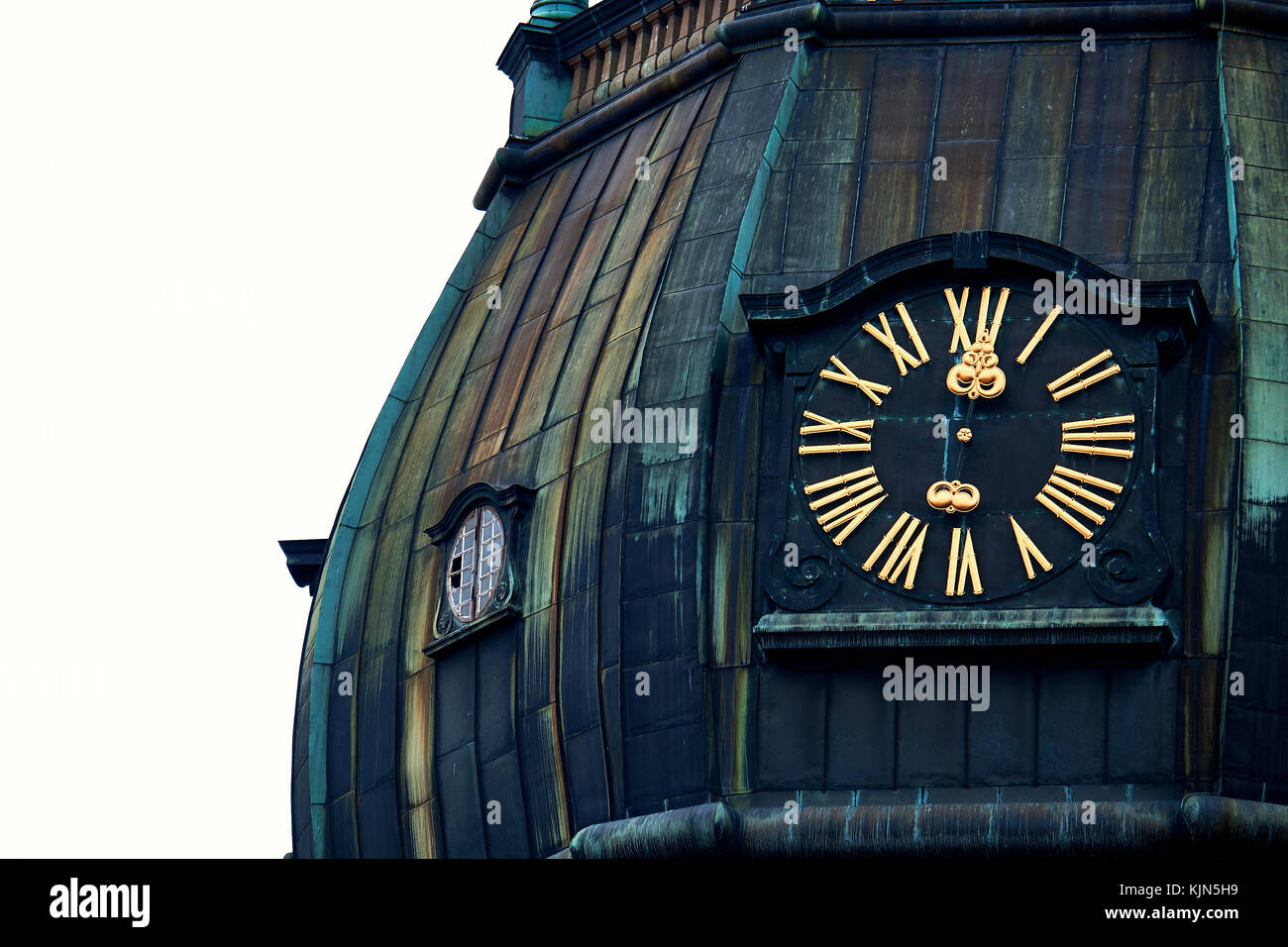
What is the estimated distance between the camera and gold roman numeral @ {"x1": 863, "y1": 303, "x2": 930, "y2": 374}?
31500 mm

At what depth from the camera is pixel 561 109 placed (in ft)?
124

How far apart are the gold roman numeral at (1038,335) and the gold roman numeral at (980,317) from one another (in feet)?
0.82

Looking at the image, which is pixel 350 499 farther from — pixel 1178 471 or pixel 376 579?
pixel 1178 471

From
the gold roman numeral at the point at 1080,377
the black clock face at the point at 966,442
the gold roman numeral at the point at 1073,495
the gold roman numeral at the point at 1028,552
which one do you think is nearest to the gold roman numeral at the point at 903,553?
the black clock face at the point at 966,442

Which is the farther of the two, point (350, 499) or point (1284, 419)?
point (350, 499)

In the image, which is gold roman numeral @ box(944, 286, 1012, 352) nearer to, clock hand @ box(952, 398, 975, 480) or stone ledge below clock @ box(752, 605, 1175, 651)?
clock hand @ box(952, 398, 975, 480)

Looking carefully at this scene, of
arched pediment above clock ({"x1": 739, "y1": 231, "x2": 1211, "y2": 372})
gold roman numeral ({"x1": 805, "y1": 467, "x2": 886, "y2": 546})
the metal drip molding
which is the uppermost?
arched pediment above clock ({"x1": 739, "y1": 231, "x2": 1211, "y2": 372})

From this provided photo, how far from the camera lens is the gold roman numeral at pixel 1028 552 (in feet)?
100

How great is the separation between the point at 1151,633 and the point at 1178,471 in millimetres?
1479

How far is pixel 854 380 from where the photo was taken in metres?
31.6

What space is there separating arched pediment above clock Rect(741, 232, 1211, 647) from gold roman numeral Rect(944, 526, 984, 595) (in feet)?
0.05

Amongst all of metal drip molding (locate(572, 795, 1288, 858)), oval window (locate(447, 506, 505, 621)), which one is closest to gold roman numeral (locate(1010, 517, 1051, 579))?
metal drip molding (locate(572, 795, 1288, 858))
